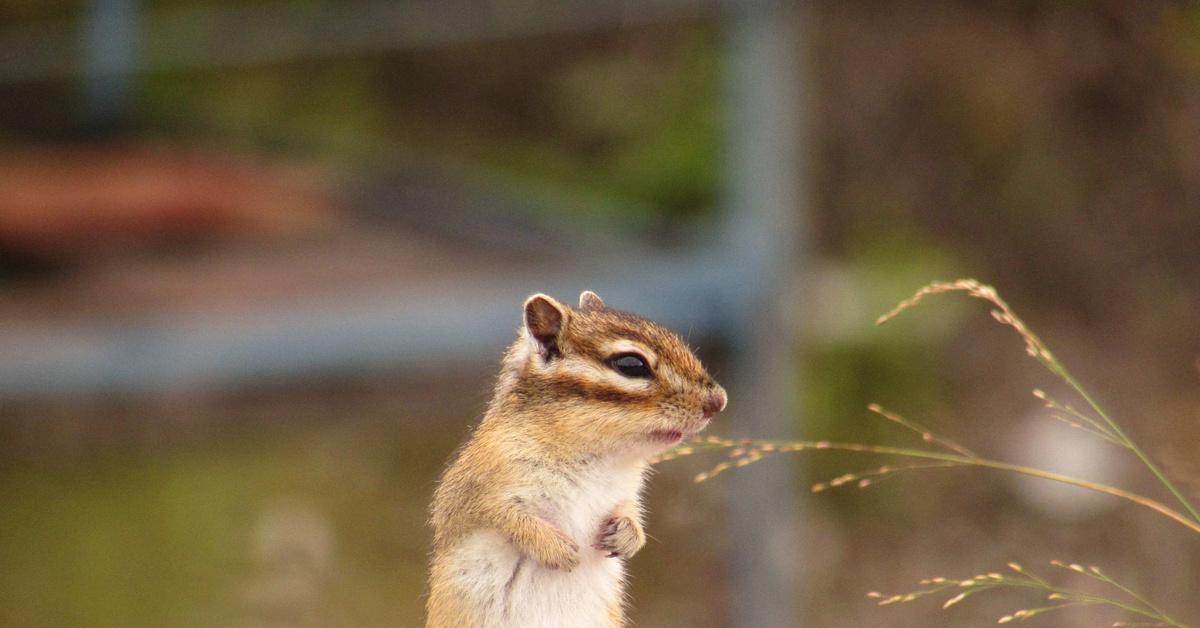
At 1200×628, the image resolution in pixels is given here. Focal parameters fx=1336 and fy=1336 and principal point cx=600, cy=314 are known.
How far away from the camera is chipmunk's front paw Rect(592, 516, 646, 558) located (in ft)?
4.28

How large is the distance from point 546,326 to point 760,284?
2.79 meters

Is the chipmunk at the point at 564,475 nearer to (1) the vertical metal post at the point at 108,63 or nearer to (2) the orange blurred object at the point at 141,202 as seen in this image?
(2) the orange blurred object at the point at 141,202

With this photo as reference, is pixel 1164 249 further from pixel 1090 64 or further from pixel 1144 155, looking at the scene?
pixel 1090 64

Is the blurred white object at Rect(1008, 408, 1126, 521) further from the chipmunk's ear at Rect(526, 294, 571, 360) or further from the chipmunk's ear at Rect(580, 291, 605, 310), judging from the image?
the chipmunk's ear at Rect(526, 294, 571, 360)

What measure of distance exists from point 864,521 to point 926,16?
7.57ft

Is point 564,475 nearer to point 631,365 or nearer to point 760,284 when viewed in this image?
point 631,365

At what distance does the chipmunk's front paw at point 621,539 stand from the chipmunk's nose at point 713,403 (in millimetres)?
138

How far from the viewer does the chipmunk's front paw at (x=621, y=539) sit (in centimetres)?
130

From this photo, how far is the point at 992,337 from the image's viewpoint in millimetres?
6078

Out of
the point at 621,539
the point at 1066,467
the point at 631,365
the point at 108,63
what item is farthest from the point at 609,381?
the point at 1066,467

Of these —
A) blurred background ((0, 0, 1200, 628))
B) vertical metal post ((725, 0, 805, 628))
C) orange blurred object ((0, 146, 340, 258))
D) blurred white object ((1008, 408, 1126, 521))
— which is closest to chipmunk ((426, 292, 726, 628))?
blurred background ((0, 0, 1200, 628))

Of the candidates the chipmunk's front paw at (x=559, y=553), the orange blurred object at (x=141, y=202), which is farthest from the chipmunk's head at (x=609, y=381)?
the orange blurred object at (x=141, y=202)

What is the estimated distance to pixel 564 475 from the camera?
1.38 metres

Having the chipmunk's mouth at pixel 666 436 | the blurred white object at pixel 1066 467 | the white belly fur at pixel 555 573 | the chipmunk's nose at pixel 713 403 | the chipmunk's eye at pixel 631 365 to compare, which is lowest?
the blurred white object at pixel 1066 467
